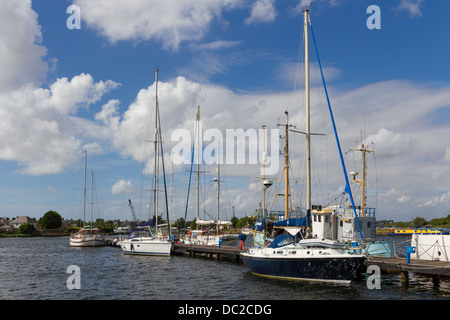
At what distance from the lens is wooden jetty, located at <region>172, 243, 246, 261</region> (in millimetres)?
52381

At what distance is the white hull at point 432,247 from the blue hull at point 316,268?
9710 millimetres

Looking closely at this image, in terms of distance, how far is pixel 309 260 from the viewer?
99.0 ft

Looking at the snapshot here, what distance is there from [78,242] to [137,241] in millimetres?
31722

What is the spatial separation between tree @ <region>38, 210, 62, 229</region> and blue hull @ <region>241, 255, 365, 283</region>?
153 m

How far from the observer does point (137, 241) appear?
59719mm

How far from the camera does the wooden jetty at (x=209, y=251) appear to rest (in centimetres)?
5238

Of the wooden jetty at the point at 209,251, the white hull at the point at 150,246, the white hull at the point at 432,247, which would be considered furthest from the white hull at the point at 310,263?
the white hull at the point at 150,246

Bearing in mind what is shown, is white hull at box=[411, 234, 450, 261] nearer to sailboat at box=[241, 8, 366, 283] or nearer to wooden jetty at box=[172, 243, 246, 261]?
sailboat at box=[241, 8, 366, 283]

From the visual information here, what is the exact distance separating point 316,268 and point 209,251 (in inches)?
1098

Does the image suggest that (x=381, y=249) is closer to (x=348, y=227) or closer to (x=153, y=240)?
(x=348, y=227)

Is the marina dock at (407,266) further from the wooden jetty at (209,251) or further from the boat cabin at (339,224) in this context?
the boat cabin at (339,224)

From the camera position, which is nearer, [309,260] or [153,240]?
[309,260]
